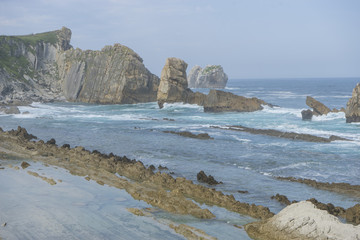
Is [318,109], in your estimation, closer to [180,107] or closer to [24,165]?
[180,107]

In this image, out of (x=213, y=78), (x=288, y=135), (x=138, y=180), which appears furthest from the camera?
(x=213, y=78)

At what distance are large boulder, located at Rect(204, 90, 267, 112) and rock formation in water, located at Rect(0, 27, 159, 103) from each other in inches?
917

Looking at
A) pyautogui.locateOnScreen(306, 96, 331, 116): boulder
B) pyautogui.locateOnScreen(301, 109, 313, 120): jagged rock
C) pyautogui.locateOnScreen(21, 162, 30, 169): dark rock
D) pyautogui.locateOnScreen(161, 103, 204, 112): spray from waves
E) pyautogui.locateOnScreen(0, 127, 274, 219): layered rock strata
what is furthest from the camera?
pyautogui.locateOnScreen(161, 103, 204, 112): spray from waves

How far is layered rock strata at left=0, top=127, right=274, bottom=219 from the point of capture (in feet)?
54.0

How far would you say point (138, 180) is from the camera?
21.7 metres

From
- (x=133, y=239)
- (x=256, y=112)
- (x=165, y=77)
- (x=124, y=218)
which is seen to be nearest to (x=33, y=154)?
(x=124, y=218)

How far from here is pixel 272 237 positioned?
42.1ft

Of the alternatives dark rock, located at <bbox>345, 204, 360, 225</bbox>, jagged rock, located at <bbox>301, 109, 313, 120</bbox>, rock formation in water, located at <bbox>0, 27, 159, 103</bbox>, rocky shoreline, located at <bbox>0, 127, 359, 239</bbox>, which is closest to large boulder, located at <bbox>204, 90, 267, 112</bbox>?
jagged rock, located at <bbox>301, 109, 313, 120</bbox>

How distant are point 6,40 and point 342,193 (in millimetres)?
103808

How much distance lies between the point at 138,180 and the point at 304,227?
36.6 feet

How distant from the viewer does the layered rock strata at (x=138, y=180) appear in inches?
648

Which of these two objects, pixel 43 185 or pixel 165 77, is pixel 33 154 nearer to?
pixel 43 185

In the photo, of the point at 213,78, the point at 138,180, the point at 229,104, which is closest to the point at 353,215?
the point at 138,180

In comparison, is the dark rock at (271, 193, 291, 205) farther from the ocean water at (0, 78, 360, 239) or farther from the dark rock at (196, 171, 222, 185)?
the dark rock at (196, 171, 222, 185)
